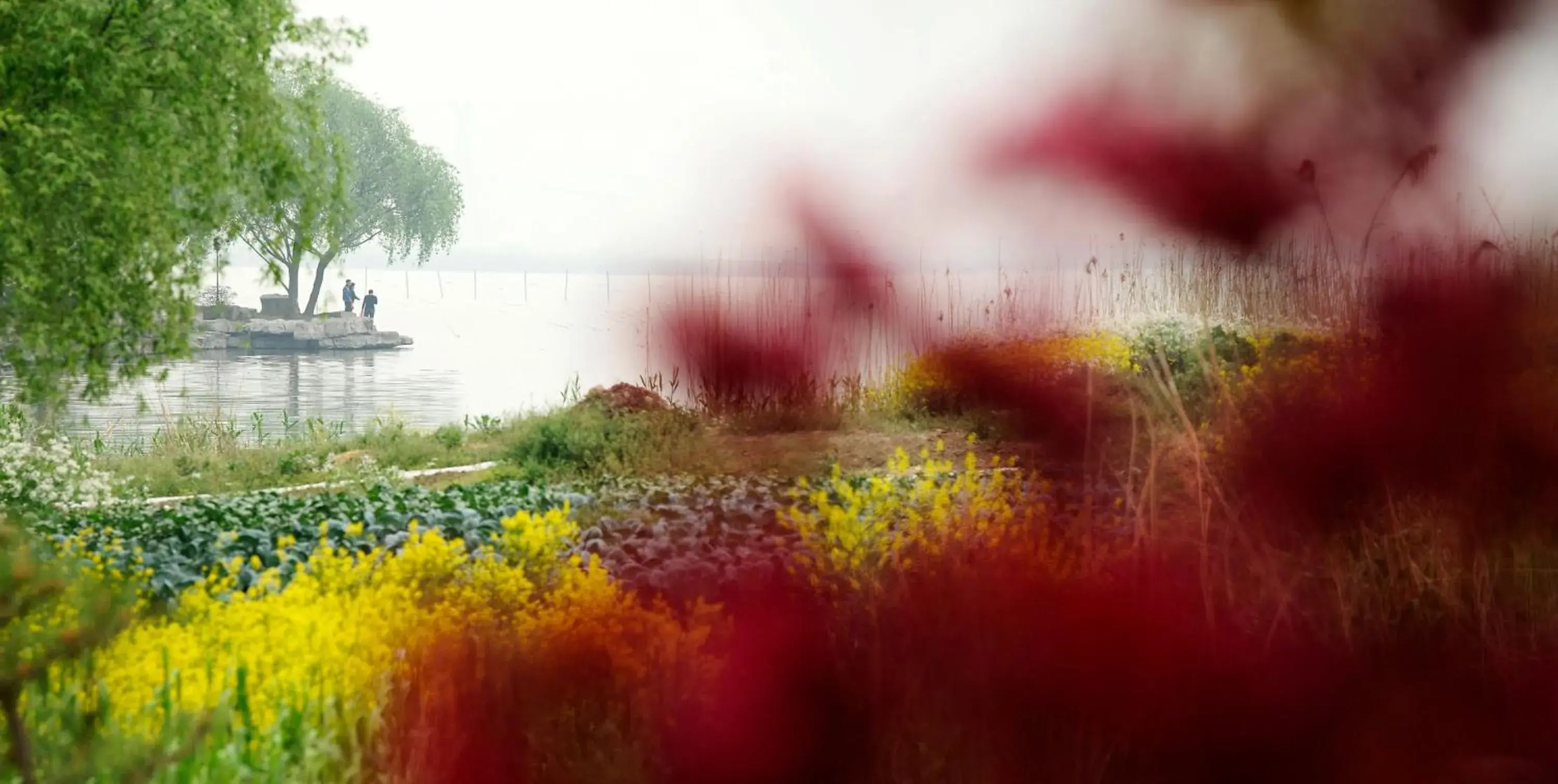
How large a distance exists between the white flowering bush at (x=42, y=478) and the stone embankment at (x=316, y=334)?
13.2m

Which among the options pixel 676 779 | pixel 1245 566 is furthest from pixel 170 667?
pixel 1245 566

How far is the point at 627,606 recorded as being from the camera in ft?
7.18

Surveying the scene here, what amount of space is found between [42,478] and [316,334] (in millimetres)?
14508

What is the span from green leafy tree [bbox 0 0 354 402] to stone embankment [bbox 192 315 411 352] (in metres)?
13.3

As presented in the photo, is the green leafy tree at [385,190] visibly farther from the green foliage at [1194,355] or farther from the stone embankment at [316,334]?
the green foliage at [1194,355]

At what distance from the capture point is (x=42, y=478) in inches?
285

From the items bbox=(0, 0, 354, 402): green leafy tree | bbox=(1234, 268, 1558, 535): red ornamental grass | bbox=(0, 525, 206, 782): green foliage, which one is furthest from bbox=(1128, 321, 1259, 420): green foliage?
bbox=(0, 0, 354, 402): green leafy tree

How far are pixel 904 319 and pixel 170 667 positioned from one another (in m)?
2.30

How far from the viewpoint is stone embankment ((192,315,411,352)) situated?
2084 centimetres

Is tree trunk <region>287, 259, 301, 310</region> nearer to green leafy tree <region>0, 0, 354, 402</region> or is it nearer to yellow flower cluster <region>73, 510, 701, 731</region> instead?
green leafy tree <region>0, 0, 354, 402</region>

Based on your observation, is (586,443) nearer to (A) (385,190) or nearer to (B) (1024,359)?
(B) (1024,359)

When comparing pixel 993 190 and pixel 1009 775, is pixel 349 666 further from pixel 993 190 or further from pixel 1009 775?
pixel 993 190

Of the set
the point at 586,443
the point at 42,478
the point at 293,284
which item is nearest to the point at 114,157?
the point at 42,478

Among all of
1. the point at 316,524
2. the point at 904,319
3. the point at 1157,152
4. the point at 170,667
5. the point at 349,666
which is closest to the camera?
the point at 1157,152
